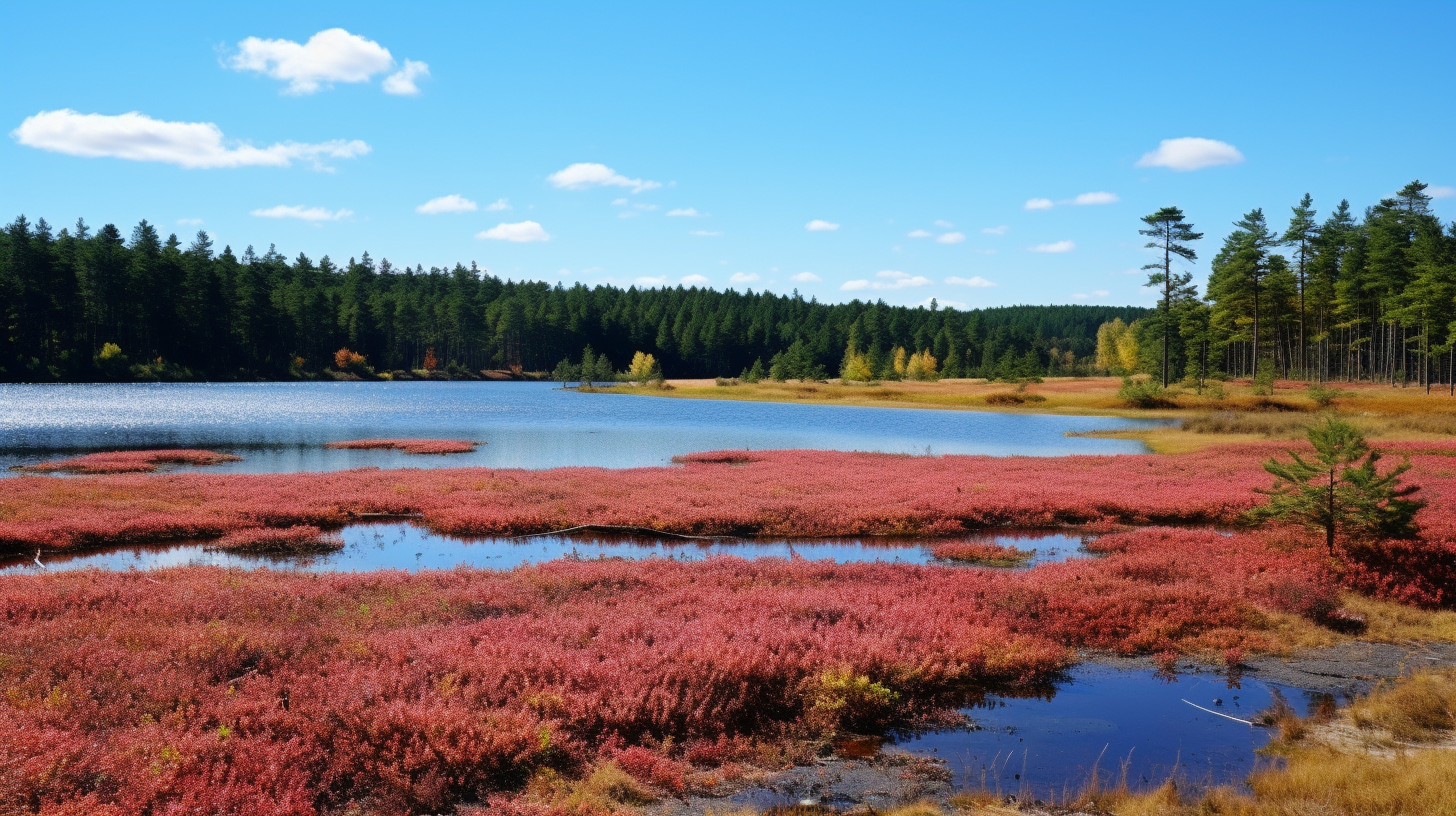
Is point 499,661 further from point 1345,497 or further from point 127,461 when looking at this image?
point 127,461

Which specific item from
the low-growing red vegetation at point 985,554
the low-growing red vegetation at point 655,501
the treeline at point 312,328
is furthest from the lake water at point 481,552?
the treeline at point 312,328

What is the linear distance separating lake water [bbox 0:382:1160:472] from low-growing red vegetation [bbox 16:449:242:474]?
1581mm

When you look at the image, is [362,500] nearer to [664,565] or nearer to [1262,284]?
[664,565]

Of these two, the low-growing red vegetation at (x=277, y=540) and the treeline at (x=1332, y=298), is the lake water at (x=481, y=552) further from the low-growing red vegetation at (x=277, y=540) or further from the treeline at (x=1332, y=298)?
the treeline at (x=1332, y=298)

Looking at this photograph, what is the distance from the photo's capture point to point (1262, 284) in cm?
9544

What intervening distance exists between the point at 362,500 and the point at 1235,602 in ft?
70.3

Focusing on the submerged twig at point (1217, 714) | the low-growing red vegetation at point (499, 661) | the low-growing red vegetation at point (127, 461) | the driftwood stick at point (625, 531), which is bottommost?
the driftwood stick at point (625, 531)

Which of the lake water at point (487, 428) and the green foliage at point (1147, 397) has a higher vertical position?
the green foliage at point (1147, 397)

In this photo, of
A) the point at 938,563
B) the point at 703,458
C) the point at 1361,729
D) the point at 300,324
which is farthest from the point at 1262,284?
the point at 300,324

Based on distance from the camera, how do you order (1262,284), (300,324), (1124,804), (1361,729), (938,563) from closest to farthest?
(1124,804)
(1361,729)
(938,563)
(1262,284)
(300,324)

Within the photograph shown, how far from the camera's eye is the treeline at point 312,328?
4466 inches

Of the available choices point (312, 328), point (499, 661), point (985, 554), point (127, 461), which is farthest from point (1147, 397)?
point (312, 328)

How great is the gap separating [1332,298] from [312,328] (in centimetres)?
14915

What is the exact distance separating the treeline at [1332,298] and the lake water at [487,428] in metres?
29.1
